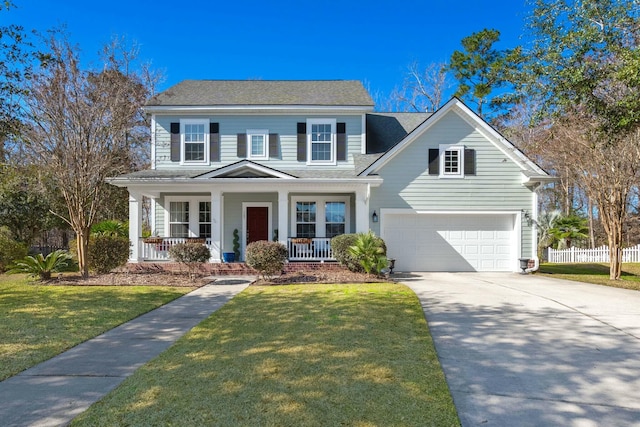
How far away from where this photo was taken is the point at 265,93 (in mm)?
16109

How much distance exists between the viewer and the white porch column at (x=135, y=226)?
13.4 meters

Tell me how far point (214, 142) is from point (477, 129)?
10.2 m

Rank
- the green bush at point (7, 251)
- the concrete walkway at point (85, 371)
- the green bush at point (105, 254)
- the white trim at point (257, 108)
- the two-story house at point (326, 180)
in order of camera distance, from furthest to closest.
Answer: the white trim at point (257, 108)
the green bush at point (7, 251)
the two-story house at point (326, 180)
the green bush at point (105, 254)
the concrete walkway at point (85, 371)

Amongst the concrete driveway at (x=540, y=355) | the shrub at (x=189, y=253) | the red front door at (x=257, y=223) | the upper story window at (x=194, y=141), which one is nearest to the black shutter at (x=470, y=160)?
the concrete driveway at (x=540, y=355)

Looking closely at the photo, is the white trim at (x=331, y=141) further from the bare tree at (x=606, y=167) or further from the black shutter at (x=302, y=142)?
the bare tree at (x=606, y=167)

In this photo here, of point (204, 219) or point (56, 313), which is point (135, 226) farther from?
point (56, 313)

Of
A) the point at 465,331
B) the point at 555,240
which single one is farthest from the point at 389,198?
the point at 555,240

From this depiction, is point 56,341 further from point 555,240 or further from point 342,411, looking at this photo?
point 555,240

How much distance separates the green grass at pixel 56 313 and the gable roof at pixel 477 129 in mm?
8386

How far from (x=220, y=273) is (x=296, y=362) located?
898cm

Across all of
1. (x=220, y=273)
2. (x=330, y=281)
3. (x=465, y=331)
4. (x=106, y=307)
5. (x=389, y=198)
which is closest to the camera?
(x=465, y=331)

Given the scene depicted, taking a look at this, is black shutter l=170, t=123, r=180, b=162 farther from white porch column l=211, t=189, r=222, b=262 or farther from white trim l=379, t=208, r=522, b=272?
white trim l=379, t=208, r=522, b=272

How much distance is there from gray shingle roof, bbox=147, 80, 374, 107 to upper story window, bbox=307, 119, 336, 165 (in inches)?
30.8

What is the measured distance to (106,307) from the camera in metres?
7.90
